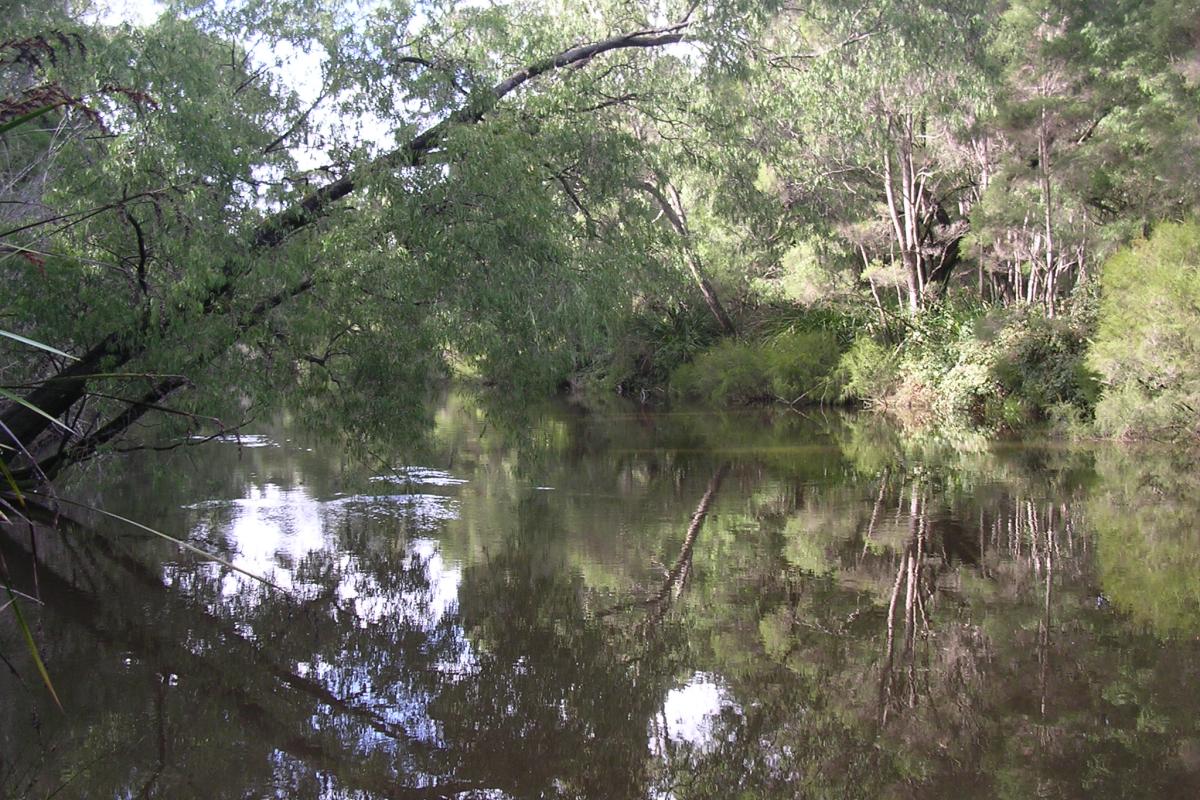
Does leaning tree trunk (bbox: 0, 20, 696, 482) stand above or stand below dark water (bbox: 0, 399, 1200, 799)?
above

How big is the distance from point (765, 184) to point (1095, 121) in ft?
19.6

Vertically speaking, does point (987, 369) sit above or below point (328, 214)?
below

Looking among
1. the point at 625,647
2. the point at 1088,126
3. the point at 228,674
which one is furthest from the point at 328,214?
the point at 1088,126

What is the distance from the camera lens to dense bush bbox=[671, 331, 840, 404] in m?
29.2

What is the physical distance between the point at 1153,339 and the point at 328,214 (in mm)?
12698

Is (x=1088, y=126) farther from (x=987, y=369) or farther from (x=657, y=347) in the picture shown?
(x=657, y=347)

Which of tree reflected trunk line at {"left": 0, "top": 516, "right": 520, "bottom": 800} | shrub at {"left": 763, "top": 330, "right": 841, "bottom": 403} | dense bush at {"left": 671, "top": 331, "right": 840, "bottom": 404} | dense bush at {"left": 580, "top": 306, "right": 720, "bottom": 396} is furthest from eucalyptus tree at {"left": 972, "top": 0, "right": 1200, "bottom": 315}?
tree reflected trunk line at {"left": 0, "top": 516, "right": 520, "bottom": 800}

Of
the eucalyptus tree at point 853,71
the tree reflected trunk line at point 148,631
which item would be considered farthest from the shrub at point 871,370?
the tree reflected trunk line at point 148,631

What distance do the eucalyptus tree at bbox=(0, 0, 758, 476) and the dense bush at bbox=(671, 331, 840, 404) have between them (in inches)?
745

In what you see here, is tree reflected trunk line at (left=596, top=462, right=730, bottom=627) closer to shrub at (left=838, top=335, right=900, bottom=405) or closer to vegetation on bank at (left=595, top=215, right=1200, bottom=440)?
vegetation on bank at (left=595, top=215, right=1200, bottom=440)

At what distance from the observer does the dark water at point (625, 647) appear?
5535mm

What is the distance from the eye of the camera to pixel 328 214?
370 inches

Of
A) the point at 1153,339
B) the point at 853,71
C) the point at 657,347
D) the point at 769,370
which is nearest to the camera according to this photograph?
the point at 853,71

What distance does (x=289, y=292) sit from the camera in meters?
8.88
